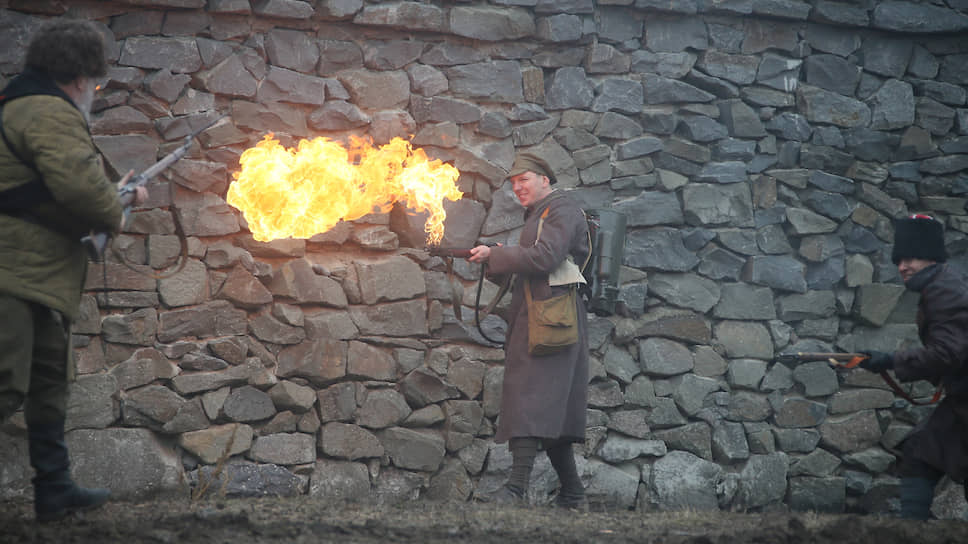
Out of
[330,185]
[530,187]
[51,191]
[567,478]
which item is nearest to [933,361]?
[567,478]

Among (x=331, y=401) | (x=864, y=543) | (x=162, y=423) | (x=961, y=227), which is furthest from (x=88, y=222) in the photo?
(x=961, y=227)

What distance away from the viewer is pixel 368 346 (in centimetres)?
569

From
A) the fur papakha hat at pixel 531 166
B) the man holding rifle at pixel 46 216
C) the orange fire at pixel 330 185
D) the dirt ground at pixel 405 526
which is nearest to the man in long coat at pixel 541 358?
the fur papakha hat at pixel 531 166

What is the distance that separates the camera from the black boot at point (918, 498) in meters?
4.68

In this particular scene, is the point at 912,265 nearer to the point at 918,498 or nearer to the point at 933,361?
the point at 933,361

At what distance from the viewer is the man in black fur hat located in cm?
450

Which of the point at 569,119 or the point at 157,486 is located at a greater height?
the point at 569,119

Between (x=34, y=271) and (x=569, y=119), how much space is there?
3929 mm

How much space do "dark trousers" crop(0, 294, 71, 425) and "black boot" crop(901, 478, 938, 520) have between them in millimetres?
4427

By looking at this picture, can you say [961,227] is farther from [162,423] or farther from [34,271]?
[34,271]

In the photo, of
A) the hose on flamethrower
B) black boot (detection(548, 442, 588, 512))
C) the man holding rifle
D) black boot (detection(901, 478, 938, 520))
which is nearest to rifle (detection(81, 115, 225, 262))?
the man holding rifle

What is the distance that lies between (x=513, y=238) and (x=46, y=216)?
3324mm

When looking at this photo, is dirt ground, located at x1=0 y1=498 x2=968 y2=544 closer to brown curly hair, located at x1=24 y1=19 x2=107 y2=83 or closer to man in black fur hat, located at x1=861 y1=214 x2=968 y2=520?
man in black fur hat, located at x1=861 y1=214 x2=968 y2=520

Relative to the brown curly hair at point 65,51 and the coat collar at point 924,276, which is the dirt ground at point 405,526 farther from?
the brown curly hair at point 65,51
